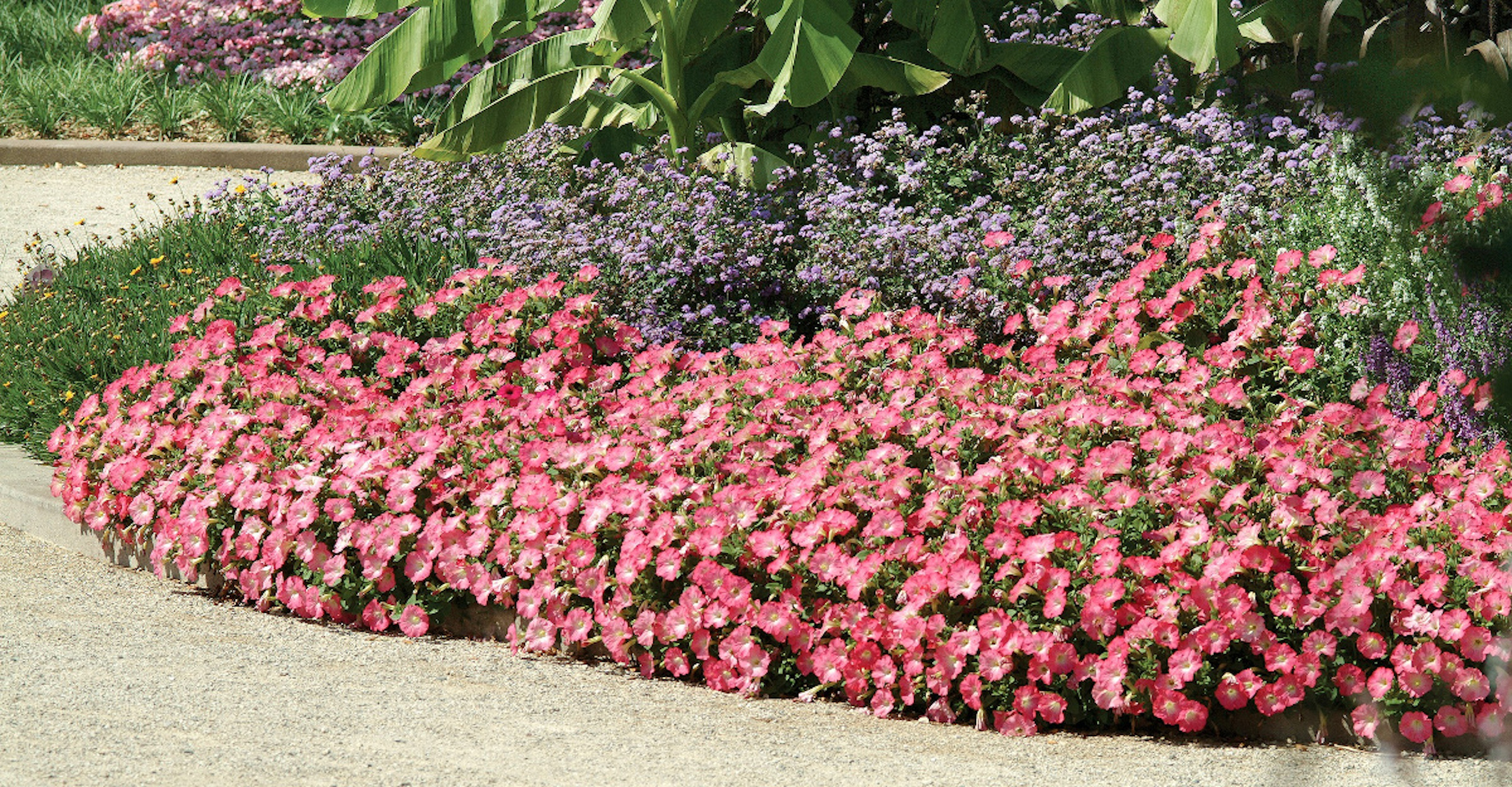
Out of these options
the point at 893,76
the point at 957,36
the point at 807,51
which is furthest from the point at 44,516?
the point at 957,36

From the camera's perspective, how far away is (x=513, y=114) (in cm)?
773

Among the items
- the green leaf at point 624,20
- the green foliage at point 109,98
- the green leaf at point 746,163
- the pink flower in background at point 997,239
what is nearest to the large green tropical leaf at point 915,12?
the green leaf at point 746,163

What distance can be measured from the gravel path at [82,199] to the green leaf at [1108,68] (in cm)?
517

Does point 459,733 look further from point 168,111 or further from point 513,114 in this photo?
point 168,111

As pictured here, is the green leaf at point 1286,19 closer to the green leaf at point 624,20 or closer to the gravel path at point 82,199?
the green leaf at point 624,20

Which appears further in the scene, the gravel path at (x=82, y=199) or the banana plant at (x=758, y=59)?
the gravel path at (x=82, y=199)

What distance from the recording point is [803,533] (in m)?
3.82

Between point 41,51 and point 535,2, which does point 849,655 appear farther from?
point 41,51

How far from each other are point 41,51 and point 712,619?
13.4m

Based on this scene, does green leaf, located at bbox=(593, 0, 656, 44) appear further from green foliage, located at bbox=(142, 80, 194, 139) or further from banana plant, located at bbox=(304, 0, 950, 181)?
green foliage, located at bbox=(142, 80, 194, 139)

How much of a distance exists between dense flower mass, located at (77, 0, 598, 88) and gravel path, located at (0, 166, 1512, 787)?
9.67 meters

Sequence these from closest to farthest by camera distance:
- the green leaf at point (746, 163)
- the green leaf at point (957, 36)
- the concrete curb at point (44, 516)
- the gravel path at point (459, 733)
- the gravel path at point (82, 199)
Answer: the gravel path at point (459, 733)
the concrete curb at point (44, 516)
the green leaf at point (746, 163)
the green leaf at point (957, 36)
the gravel path at point (82, 199)

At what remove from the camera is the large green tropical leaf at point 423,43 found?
7340mm

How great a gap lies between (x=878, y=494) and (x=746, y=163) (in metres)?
3.14
